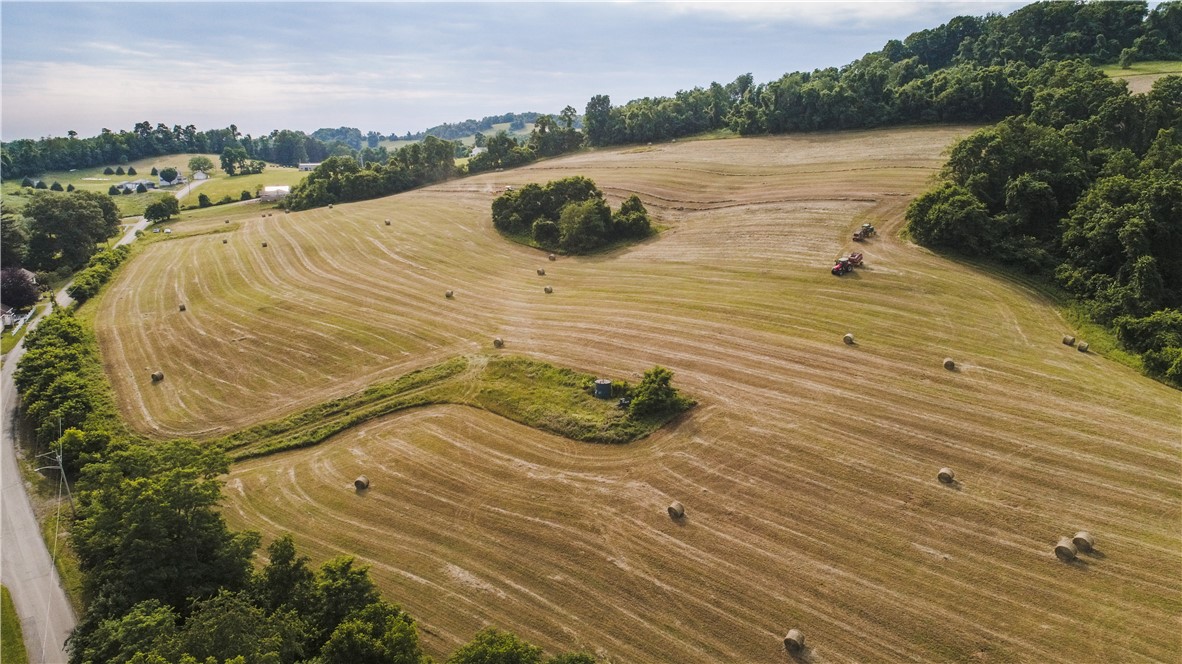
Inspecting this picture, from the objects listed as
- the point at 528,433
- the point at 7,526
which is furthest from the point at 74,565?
the point at 528,433

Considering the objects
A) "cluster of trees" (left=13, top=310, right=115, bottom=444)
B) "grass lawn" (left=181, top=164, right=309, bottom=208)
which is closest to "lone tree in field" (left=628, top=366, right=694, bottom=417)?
"cluster of trees" (left=13, top=310, right=115, bottom=444)

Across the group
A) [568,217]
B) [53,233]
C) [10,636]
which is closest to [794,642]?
[10,636]

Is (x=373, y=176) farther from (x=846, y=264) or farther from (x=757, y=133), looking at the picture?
(x=846, y=264)

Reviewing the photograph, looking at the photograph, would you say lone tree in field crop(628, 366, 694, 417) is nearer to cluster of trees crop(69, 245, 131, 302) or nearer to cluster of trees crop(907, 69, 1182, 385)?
cluster of trees crop(907, 69, 1182, 385)

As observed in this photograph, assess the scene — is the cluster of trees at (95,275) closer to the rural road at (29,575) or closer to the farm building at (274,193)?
the rural road at (29,575)

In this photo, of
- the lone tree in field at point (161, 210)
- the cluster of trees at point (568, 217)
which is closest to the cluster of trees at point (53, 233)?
the lone tree in field at point (161, 210)

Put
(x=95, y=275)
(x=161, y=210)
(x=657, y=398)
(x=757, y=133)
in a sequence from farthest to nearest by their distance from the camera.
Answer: (x=161, y=210), (x=757, y=133), (x=95, y=275), (x=657, y=398)

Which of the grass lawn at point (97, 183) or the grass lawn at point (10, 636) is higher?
the grass lawn at point (97, 183)
